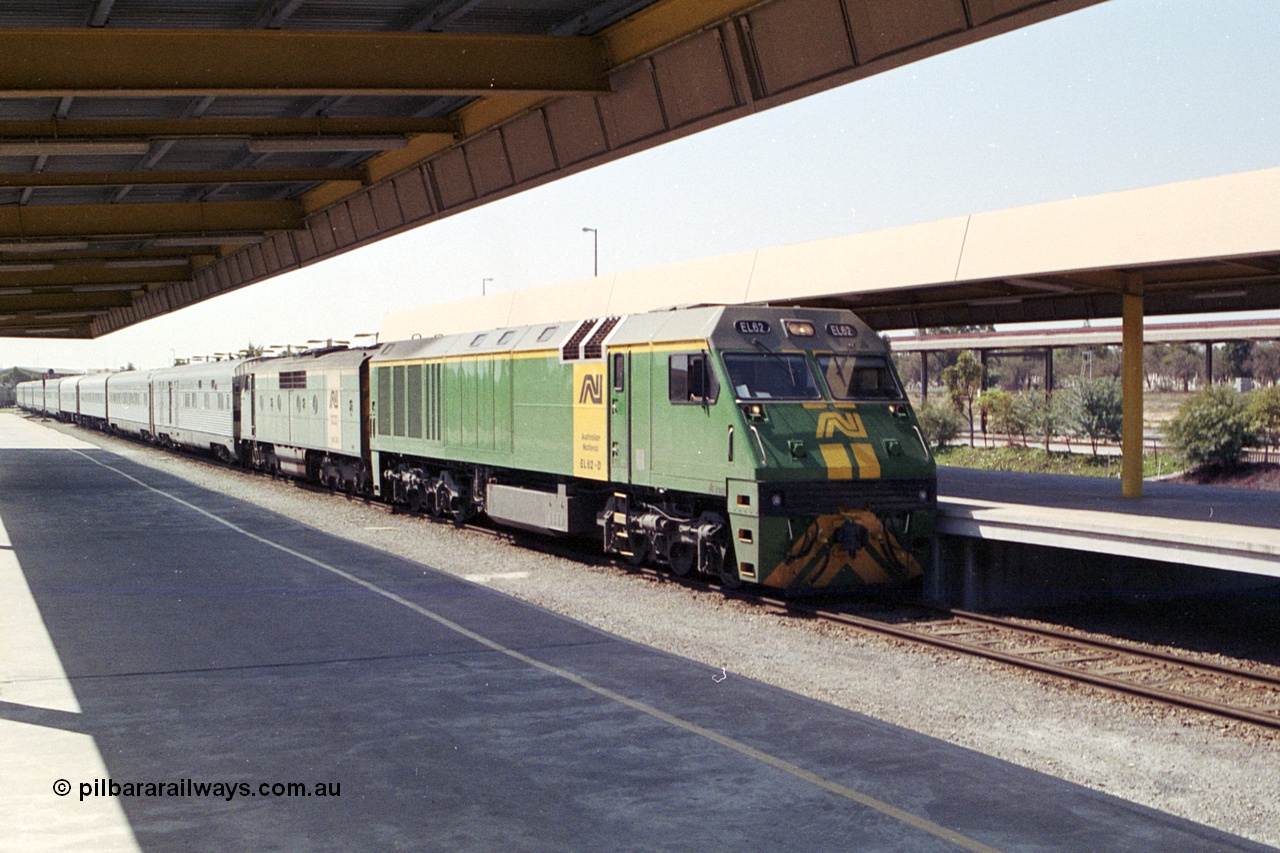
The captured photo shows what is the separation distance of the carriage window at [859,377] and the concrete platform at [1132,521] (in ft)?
5.70

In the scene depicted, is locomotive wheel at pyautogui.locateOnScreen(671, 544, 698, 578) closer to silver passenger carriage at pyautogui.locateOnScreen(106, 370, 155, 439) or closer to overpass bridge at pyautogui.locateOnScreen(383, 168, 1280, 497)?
overpass bridge at pyautogui.locateOnScreen(383, 168, 1280, 497)

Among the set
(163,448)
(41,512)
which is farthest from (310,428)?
(163,448)

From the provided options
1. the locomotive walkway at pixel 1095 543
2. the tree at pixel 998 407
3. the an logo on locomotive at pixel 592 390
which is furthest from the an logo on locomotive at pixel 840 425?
the tree at pixel 998 407

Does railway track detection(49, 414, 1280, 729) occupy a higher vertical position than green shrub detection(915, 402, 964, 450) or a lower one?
lower

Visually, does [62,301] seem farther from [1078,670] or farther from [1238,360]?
[1238,360]

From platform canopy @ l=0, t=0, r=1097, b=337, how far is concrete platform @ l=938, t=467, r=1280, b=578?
5565 millimetres

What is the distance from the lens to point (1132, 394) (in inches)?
709

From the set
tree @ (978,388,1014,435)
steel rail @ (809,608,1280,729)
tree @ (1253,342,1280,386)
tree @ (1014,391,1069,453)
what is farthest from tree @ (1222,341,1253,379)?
steel rail @ (809,608,1280,729)

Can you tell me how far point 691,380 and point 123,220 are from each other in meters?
16.8

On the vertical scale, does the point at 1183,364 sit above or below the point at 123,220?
below

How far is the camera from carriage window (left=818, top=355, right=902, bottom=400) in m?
14.6

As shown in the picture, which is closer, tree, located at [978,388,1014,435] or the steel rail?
the steel rail

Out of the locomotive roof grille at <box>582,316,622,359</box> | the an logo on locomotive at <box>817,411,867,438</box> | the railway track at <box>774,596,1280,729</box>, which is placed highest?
the locomotive roof grille at <box>582,316,622,359</box>

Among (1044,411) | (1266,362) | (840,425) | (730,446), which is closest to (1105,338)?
(1044,411)
